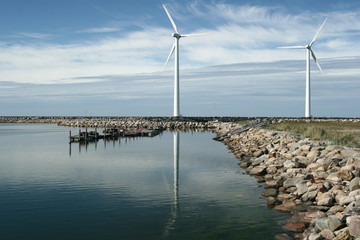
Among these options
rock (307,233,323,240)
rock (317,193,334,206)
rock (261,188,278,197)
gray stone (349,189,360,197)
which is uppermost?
gray stone (349,189,360,197)

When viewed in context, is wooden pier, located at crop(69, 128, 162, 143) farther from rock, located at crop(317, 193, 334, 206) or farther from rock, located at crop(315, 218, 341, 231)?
rock, located at crop(315, 218, 341, 231)

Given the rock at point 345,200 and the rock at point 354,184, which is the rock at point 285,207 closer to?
the rock at point 345,200

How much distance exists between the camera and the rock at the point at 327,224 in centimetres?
1061

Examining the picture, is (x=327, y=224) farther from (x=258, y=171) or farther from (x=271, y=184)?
(x=258, y=171)

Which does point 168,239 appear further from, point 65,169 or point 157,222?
point 65,169

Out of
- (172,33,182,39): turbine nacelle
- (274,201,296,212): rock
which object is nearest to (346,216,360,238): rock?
(274,201,296,212): rock

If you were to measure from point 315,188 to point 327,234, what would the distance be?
5.02 meters

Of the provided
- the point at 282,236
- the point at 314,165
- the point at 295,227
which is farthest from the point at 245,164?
the point at 282,236

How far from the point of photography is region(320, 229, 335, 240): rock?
10.3m

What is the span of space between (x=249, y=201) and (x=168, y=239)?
Result: 5.58 meters

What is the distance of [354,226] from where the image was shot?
991 centimetres

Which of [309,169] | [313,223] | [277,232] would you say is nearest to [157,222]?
[277,232]

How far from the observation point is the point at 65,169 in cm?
2548

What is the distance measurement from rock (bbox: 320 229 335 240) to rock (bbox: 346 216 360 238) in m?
0.52
